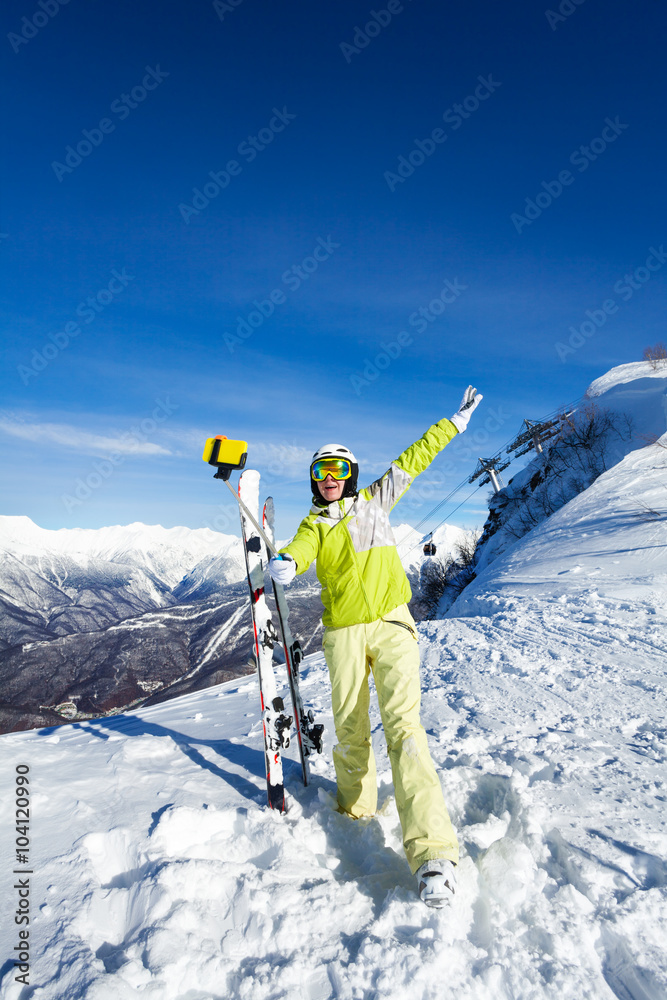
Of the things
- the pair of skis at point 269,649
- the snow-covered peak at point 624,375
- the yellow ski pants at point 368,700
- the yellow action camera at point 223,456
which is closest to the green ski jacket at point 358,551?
the yellow ski pants at point 368,700

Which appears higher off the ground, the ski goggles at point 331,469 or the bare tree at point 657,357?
the bare tree at point 657,357

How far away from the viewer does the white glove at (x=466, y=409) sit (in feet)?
13.0

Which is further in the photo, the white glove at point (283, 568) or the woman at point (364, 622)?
the white glove at point (283, 568)

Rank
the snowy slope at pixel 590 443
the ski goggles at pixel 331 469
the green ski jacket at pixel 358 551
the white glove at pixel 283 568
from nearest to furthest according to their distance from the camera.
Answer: the white glove at pixel 283 568 → the green ski jacket at pixel 358 551 → the ski goggles at pixel 331 469 → the snowy slope at pixel 590 443

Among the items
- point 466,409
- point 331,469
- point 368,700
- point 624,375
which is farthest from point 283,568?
point 624,375

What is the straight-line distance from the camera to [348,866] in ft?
9.25

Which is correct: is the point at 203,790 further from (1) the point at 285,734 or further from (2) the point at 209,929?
(2) the point at 209,929

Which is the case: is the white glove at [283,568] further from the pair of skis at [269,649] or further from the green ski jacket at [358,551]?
the pair of skis at [269,649]

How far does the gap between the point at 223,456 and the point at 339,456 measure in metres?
0.87

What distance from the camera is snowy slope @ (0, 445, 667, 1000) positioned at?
199 cm

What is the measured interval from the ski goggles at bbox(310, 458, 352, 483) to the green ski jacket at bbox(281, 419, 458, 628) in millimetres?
195

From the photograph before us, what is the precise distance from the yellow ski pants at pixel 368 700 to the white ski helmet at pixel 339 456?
0.95 m

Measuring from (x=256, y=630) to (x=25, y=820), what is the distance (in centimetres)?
184

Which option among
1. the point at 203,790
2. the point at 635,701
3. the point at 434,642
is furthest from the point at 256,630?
the point at 434,642
